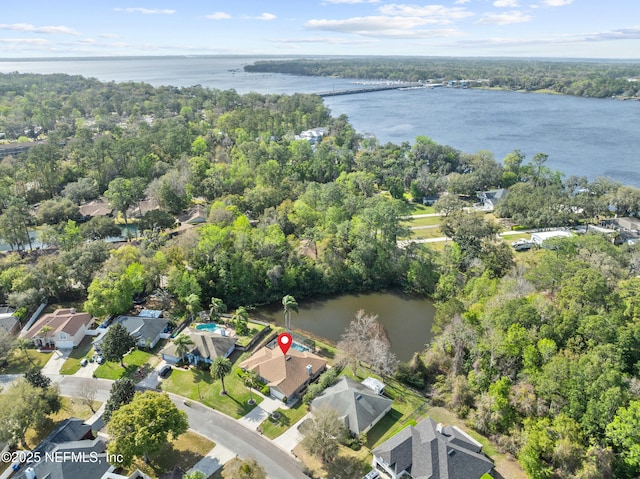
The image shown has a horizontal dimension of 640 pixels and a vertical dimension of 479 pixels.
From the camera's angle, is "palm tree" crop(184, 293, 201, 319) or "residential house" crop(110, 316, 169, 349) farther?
"palm tree" crop(184, 293, 201, 319)

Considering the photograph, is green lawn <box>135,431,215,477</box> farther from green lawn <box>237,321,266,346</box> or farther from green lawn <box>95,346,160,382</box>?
green lawn <box>237,321,266,346</box>

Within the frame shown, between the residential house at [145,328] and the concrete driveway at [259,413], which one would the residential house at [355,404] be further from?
the residential house at [145,328]

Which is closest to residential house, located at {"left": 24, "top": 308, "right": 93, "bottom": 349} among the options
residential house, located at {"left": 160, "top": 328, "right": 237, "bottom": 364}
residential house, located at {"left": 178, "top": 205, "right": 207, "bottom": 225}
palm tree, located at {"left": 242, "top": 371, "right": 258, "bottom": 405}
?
residential house, located at {"left": 160, "top": 328, "right": 237, "bottom": 364}

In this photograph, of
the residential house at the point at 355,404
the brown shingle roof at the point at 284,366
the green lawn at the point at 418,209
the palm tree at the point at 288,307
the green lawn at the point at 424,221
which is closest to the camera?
the residential house at the point at 355,404

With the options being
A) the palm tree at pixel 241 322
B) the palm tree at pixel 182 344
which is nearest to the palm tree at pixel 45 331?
the palm tree at pixel 182 344

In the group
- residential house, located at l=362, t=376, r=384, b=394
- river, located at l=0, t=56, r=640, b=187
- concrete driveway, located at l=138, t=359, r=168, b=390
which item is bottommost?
concrete driveway, located at l=138, t=359, r=168, b=390

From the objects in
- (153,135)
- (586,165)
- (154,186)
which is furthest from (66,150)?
(586,165)

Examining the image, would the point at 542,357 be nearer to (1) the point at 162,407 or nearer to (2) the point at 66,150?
(1) the point at 162,407
